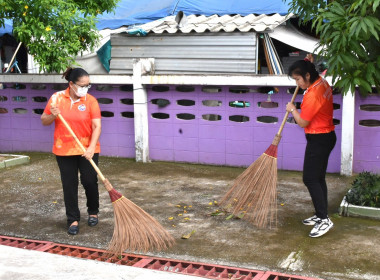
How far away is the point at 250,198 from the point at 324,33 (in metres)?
2.15

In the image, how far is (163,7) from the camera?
11609mm

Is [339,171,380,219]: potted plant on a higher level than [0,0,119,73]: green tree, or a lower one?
lower

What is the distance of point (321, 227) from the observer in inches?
203

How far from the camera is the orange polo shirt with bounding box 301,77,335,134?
4922 millimetres

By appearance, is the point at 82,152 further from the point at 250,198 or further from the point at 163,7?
the point at 163,7

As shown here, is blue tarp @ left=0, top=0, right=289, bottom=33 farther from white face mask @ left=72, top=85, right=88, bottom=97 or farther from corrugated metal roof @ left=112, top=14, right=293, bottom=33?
white face mask @ left=72, top=85, right=88, bottom=97

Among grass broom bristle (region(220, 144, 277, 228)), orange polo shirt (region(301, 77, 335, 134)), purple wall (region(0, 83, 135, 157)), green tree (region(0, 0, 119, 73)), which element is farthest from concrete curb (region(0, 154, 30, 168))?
orange polo shirt (region(301, 77, 335, 134))

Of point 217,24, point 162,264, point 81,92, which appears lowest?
point 162,264

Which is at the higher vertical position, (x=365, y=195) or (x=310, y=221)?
(x=365, y=195)

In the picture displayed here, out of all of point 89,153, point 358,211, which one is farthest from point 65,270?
point 358,211

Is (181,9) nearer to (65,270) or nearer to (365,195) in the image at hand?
(365,195)

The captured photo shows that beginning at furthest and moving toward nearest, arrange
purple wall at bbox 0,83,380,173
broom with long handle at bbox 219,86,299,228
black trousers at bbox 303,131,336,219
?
1. purple wall at bbox 0,83,380,173
2. broom with long handle at bbox 219,86,299,228
3. black trousers at bbox 303,131,336,219

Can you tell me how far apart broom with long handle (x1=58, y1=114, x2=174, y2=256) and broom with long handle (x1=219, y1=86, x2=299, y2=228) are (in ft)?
3.73

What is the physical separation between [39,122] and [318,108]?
6270 mm
